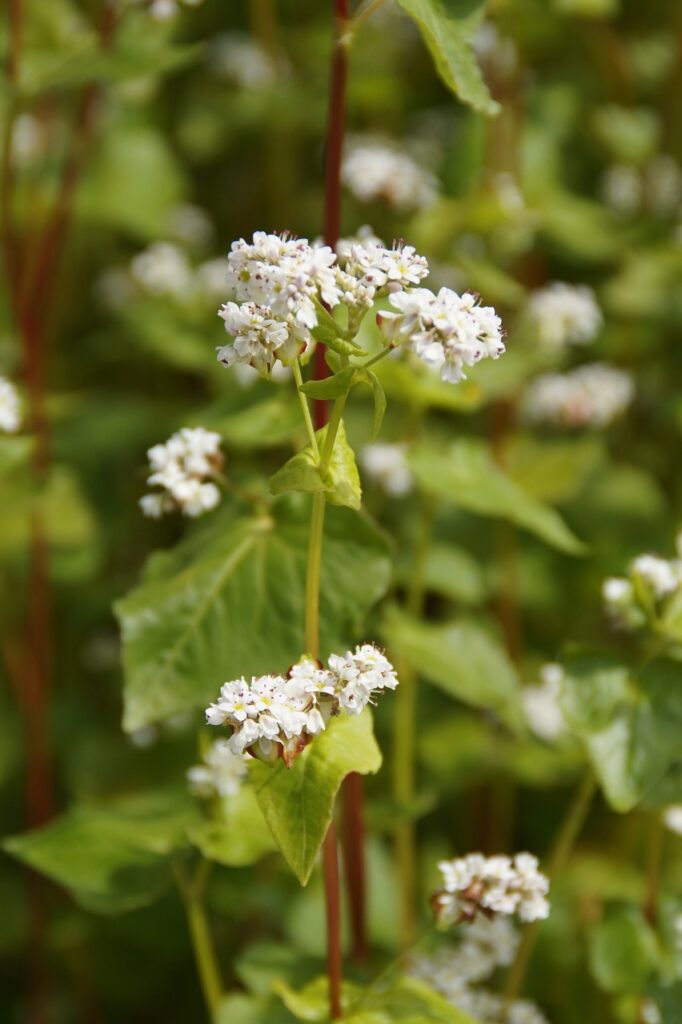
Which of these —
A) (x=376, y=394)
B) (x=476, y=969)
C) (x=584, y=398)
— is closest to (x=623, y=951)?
(x=476, y=969)

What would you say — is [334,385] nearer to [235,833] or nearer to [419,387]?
[235,833]

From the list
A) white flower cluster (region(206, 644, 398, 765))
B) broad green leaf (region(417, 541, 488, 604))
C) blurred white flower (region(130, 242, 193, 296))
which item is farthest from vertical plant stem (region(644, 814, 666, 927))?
Answer: blurred white flower (region(130, 242, 193, 296))

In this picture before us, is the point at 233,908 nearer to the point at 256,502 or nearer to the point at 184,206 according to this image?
the point at 256,502

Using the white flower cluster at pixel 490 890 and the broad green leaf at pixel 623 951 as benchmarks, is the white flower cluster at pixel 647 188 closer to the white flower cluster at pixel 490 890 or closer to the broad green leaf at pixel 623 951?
the broad green leaf at pixel 623 951

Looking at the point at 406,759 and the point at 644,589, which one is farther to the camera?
the point at 406,759

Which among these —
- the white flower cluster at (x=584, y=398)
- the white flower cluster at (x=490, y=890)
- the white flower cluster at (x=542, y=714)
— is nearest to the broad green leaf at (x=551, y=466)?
the white flower cluster at (x=584, y=398)

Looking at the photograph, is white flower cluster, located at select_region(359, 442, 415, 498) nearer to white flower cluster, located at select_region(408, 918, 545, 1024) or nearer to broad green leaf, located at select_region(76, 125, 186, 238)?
white flower cluster, located at select_region(408, 918, 545, 1024)
